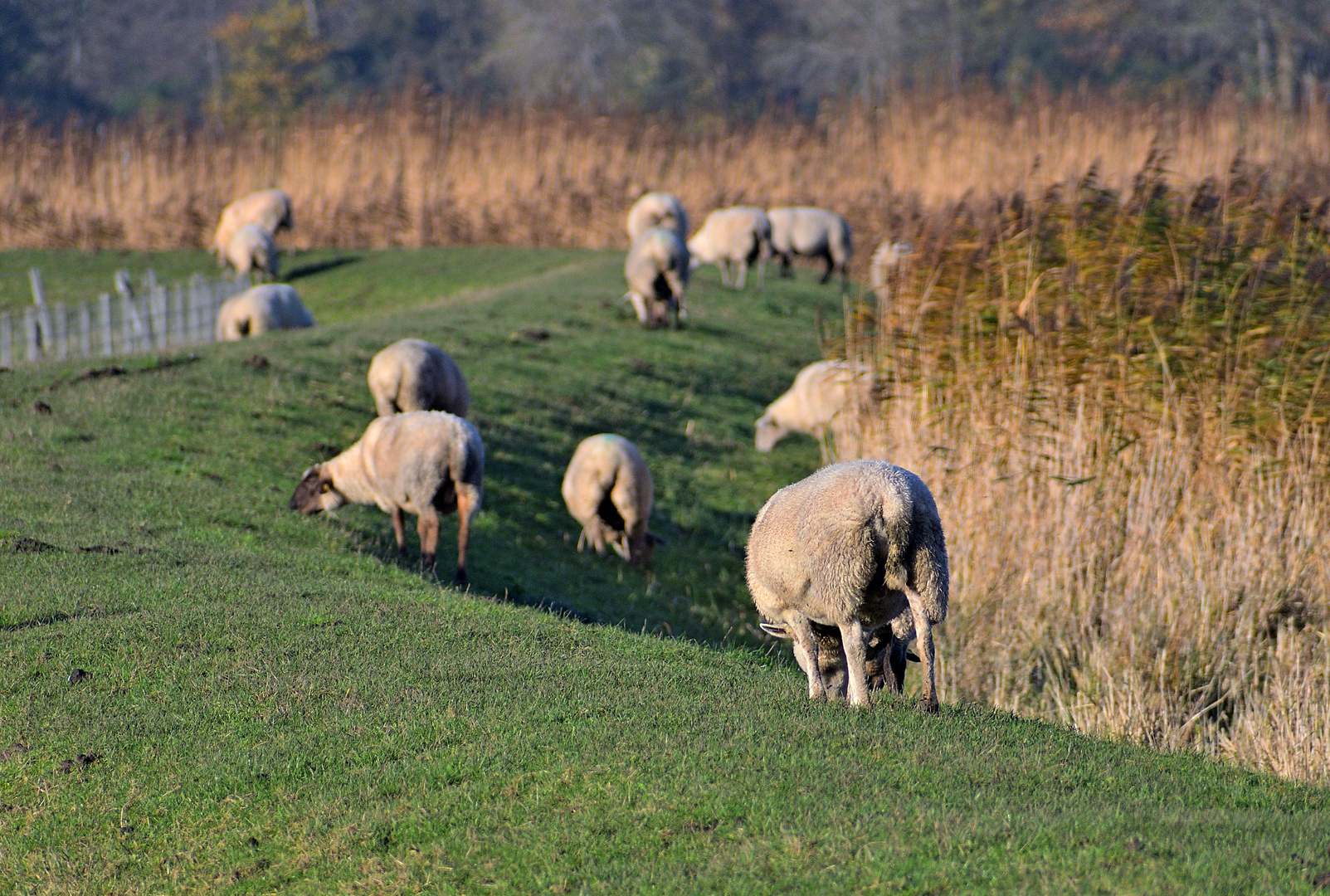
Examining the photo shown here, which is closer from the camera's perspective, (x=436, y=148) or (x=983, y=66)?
(x=436, y=148)

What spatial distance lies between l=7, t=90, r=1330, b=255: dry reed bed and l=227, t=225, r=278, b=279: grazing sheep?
583 centimetres

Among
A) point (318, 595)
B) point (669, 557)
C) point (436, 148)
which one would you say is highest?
point (436, 148)

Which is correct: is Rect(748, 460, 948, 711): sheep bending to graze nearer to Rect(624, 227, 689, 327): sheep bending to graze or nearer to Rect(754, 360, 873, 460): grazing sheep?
Rect(754, 360, 873, 460): grazing sheep

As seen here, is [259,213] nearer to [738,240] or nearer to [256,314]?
[256,314]

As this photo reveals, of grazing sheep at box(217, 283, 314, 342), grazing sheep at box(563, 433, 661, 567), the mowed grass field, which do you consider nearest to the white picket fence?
grazing sheep at box(217, 283, 314, 342)

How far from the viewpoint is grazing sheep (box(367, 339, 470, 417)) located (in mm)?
12875

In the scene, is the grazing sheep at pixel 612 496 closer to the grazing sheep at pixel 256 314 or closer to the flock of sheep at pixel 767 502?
the flock of sheep at pixel 767 502

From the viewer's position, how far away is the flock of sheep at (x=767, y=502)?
19.4ft

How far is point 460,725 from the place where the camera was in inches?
237

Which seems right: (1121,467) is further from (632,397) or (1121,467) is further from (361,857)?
(632,397)

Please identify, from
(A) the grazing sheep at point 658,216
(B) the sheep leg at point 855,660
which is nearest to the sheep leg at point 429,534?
(B) the sheep leg at point 855,660

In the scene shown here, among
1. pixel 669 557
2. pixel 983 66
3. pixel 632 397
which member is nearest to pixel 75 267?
pixel 632 397

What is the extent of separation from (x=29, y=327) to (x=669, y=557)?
39.0 ft

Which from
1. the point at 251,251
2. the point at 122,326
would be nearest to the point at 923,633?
the point at 122,326
